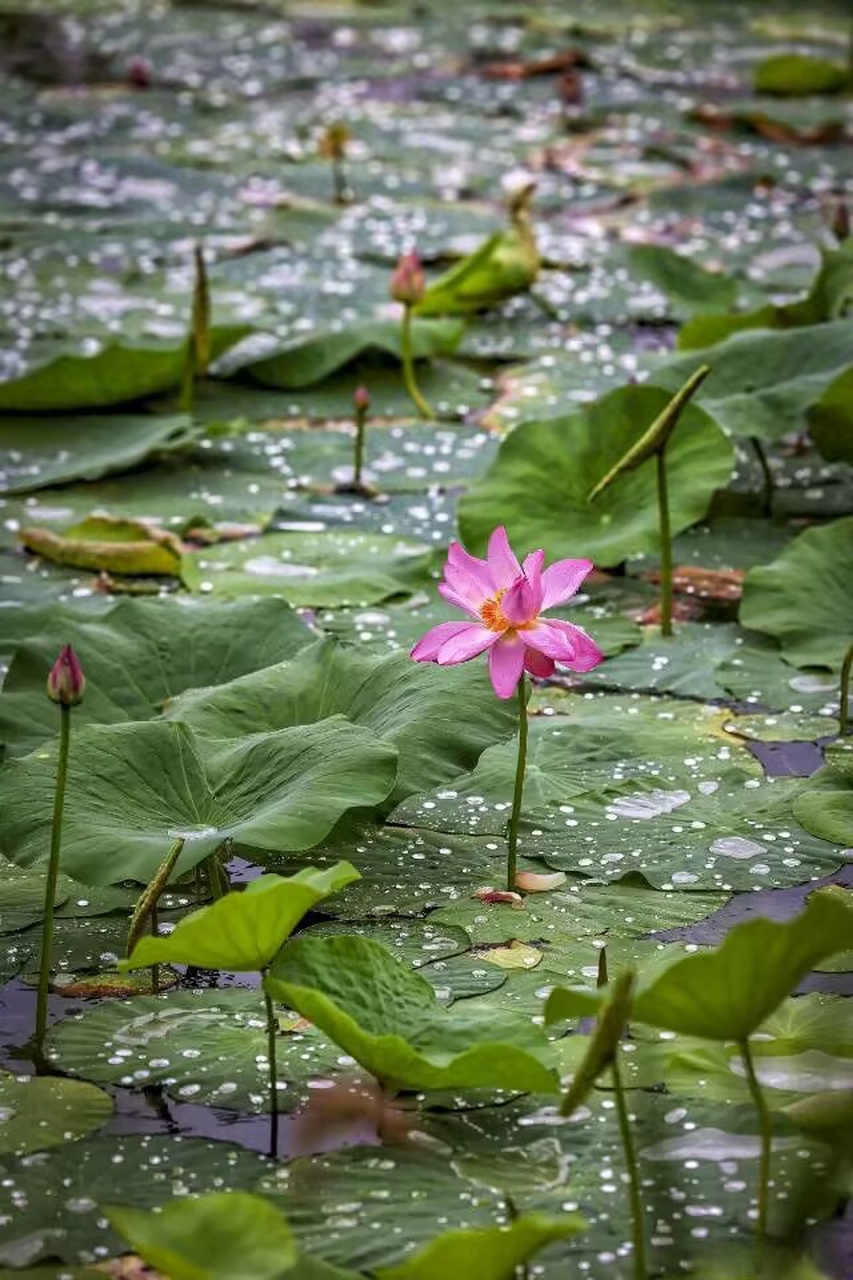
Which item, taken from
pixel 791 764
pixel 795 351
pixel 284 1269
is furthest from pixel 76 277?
pixel 284 1269

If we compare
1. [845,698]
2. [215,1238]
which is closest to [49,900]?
[215,1238]

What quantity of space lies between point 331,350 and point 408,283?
0.92 feet

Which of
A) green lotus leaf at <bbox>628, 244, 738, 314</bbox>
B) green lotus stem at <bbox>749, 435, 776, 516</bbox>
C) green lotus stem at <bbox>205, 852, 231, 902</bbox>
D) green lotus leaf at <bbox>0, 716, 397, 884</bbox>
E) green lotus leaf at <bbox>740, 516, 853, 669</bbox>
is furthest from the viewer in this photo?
green lotus leaf at <bbox>628, 244, 738, 314</bbox>

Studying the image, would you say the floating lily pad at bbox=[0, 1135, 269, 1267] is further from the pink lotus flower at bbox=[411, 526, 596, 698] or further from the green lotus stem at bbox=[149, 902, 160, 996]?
the pink lotus flower at bbox=[411, 526, 596, 698]

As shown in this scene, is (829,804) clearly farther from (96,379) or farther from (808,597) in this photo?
(96,379)

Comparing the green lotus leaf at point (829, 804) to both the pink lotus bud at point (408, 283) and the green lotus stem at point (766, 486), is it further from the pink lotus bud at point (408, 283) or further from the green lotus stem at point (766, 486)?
the pink lotus bud at point (408, 283)

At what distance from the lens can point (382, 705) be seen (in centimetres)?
173

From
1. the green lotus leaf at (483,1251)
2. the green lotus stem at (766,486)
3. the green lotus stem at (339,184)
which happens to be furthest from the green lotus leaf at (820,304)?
the green lotus leaf at (483,1251)

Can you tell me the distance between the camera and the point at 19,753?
1.75 meters

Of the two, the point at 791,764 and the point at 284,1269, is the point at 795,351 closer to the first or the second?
the point at 791,764

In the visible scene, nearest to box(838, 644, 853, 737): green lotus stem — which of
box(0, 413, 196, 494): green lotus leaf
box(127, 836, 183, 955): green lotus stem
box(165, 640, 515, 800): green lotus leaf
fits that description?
box(165, 640, 515, 800): green lotus leaf

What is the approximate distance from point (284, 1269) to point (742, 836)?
0.76m

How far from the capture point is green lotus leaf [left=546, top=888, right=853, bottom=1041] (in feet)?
3.62

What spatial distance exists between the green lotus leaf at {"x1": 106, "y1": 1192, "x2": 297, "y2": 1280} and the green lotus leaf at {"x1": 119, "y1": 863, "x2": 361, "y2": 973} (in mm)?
203
